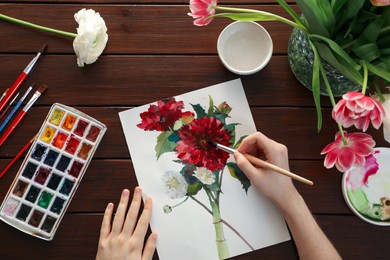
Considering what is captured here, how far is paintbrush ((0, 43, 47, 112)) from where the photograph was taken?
79 cm

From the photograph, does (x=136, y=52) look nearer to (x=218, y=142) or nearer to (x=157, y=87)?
(x=157, y=87)

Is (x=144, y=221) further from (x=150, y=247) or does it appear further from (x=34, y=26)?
(x=34, y=26)

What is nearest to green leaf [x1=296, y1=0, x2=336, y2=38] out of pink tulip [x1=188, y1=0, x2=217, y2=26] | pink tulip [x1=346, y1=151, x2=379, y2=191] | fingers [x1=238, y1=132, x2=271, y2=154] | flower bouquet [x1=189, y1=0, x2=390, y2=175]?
flower bouquet [x1=189, y1=0, x2=390, y2=175]

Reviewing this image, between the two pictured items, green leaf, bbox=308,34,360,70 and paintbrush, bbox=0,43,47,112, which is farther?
paintbrush, bbox=0,43,47,112

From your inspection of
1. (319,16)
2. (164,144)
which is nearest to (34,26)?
(164,144)

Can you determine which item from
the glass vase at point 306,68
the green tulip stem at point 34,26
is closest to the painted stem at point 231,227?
the glass vase at point 306,68

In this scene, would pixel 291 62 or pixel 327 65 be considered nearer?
pixel 327 65

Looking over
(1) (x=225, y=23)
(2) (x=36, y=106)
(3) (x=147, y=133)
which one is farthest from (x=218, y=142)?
(2) (x=36, y=106)

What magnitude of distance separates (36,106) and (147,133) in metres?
0.24

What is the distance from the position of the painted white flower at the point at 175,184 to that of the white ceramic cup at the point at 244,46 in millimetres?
253

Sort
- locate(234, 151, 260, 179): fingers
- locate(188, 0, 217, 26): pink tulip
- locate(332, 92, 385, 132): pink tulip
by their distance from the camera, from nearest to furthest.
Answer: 1. locate(332, 92, 385, 132): pink tulip
2. locate(188, 0, 217, 26): pink tulip
3. locate(234, 151, 260, 179): fingers

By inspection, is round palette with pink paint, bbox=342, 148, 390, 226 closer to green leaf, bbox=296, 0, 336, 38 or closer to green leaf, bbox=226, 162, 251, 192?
green leaf, bbox=226, 162, 251, 192

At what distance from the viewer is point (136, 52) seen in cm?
81

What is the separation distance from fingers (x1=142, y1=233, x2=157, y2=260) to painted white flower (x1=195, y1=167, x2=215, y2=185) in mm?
147
